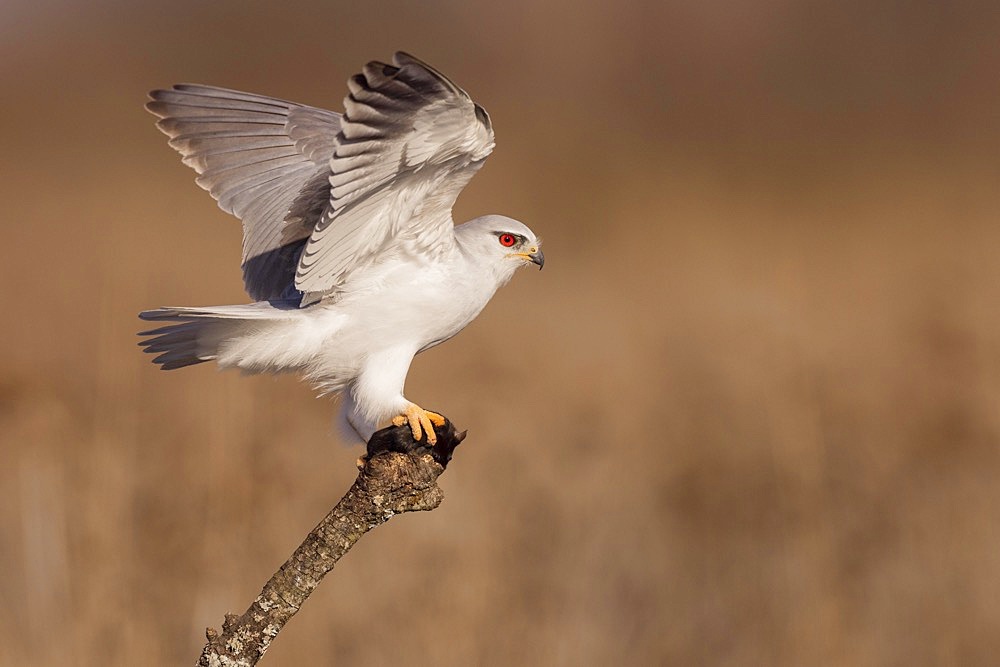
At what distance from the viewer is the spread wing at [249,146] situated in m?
3.91

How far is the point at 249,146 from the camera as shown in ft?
13.3

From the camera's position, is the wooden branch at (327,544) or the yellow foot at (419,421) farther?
the yellow foot at (419,421)

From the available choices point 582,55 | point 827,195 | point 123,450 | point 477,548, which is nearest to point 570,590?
point 477,548

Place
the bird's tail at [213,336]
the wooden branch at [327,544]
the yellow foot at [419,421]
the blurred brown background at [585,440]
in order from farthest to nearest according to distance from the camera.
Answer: the blurred brown background at [585,440]
the bird's tail at [213,336]
the yellow foot at [419,421]
the wooden branch at [327,544]

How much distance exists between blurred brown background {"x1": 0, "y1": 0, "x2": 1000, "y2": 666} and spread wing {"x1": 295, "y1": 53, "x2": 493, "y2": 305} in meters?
1.98

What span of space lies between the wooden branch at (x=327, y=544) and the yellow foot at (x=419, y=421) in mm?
152

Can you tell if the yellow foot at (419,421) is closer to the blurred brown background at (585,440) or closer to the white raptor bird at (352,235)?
the white raptor bird at (352,235)

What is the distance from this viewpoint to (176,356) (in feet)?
11.3

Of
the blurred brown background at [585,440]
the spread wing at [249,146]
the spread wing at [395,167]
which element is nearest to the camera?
the spread wing at [395,167]

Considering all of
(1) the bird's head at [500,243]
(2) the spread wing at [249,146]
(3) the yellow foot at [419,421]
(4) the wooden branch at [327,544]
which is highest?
(2) the spread wing at [249,146]

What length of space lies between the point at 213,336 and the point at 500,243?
0.95m

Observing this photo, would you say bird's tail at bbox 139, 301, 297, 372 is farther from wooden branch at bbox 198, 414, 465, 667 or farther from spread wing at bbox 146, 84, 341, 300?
wooden branch at bbox 198, 414, 465, 667

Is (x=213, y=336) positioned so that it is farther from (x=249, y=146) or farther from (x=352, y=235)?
(x=249, y=146)

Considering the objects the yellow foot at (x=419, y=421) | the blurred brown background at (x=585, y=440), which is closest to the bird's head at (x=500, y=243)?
the yellow foot at (x=419, y=421)
